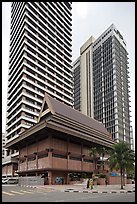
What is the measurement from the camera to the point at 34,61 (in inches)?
3784

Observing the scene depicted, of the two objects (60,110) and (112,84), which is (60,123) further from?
(112,84)

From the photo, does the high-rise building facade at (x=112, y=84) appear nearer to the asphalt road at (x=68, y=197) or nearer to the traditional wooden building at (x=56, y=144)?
the traditional wooden building at (x=56, y=144)

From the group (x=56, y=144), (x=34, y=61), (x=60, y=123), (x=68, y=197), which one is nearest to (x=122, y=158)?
(x=68, y=197)

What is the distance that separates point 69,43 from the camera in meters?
123

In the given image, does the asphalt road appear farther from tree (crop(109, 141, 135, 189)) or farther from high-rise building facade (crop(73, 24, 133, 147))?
high-rise building facade (crop(73, 24, 133, 147))

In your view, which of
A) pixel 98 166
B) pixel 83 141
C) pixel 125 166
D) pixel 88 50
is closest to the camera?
pixel 125 166

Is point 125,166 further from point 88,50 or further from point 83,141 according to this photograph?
point 88,50

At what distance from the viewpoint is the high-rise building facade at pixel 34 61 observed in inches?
3541

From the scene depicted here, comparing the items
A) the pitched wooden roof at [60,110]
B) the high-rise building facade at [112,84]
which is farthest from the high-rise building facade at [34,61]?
the high-rise building facade at [112,84]

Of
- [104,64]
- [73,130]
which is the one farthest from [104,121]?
[73,130]

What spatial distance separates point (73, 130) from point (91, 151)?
373 inches

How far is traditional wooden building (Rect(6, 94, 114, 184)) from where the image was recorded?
52.6 meters

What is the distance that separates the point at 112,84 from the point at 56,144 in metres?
78.6

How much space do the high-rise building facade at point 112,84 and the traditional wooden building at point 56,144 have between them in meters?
56.2
